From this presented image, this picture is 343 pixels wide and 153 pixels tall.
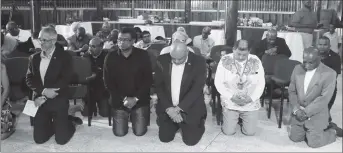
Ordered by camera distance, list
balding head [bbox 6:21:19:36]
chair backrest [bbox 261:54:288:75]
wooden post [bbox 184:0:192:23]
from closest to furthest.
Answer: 1. chair backrest [bbox 261:54:288:75]
2. balding head [bbox 6:21:19:36]
3. wooden post [bbox 184:0:192:23]

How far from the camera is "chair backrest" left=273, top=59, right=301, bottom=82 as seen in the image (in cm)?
459

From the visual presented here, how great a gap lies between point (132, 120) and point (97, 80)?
87cm

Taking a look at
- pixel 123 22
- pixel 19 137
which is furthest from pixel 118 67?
pixel 123 22

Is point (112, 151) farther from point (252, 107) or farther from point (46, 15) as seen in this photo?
point (46, 15)

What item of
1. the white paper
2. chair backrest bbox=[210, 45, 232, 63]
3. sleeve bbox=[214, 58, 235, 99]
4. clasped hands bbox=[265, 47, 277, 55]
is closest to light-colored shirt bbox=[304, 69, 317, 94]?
sleeve bbox=[214, 58, 235, 99]

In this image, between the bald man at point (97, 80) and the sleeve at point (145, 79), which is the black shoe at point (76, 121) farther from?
the sleeve at point (145, 79)

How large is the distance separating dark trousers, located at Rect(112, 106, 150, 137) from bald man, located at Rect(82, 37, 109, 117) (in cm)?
67

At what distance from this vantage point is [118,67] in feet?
13.3

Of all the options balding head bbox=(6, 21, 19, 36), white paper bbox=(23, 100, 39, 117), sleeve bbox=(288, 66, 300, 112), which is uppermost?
balding head bbox=(6, 21, 19, 36)

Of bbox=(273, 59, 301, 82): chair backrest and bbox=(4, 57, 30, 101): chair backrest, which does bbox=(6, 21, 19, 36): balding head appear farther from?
bbox=(273, 59, 301, 82): chair backrest

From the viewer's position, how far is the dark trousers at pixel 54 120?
3834mm

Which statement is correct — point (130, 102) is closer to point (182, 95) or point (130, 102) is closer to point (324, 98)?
point (182, 95)

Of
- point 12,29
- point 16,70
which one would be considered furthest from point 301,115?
point 12,29

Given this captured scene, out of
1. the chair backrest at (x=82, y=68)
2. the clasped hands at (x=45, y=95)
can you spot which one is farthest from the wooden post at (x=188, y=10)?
the clasped hands at (x=45, y=95)
